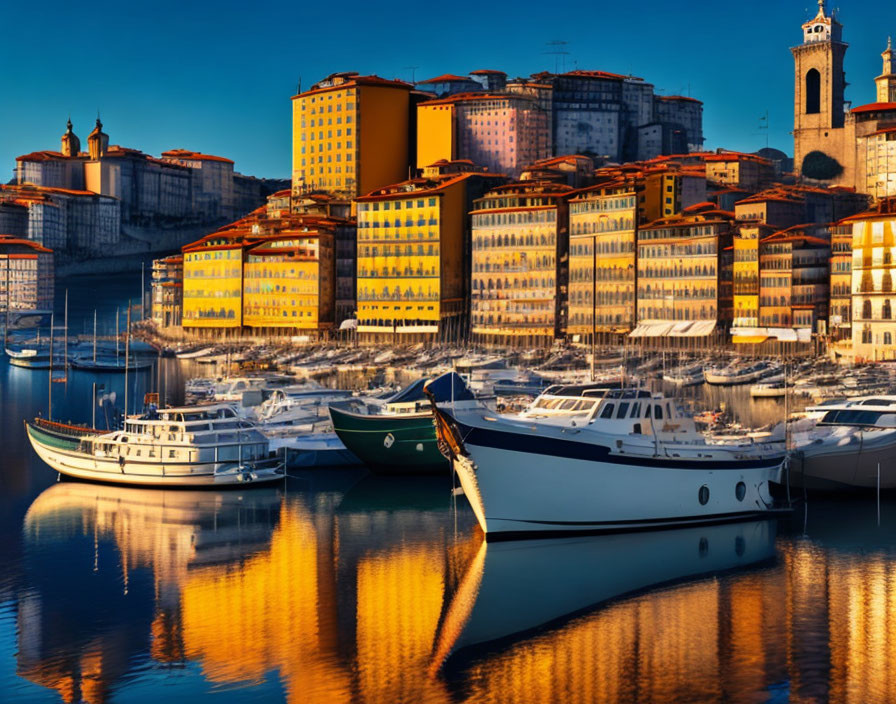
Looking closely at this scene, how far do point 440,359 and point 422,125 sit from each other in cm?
4614

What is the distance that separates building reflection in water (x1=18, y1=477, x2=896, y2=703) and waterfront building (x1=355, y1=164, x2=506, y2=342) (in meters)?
73.1

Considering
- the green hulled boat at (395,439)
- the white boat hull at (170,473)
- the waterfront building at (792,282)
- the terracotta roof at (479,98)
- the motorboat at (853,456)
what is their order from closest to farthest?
the motorboat at (853,456) < the white boat hull at (170,473) < the green hulled boat at (395,439) < the waterfront building at (792,282) < the terracotta roof at (479,98)

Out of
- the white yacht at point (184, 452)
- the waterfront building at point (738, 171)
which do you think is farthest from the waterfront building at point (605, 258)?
the white yacht at point (184, 452)

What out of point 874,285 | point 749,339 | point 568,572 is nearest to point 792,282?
point 749,339

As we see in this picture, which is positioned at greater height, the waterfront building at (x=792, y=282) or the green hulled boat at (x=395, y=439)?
the waterfront building at (x=792, y=282)

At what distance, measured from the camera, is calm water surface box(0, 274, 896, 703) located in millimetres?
21922

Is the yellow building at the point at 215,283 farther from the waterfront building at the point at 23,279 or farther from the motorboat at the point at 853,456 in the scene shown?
the motorboat at the point at 853,456

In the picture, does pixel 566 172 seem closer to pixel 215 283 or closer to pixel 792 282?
pixel 792 282

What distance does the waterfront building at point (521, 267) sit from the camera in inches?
4146

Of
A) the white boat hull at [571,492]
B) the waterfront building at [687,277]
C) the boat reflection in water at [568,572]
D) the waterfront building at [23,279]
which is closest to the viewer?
the boat reflection in water at [568,572]

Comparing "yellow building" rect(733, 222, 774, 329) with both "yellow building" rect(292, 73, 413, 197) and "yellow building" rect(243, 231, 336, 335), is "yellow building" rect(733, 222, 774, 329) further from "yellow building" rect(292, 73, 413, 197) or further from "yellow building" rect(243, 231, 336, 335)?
"yellow building" rect(292, 73, 413, 197)

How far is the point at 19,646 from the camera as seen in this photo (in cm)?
2381

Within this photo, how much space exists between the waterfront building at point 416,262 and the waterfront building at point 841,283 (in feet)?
101

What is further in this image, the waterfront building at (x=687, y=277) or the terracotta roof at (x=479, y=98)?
the terracotta roof at (x=479, y=98)
